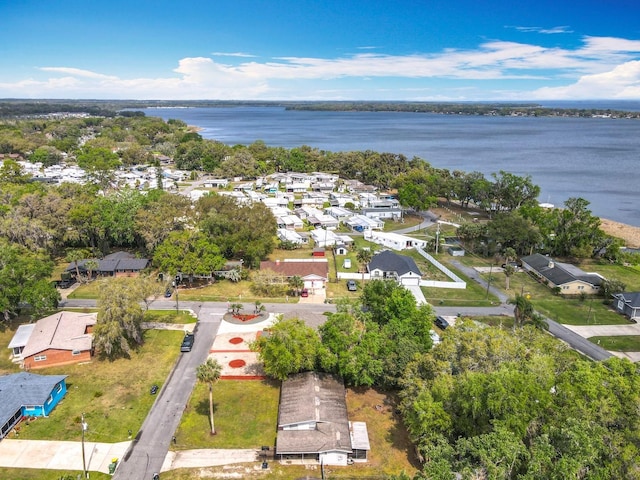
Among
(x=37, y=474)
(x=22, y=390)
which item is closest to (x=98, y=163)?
(x=22, y=390)

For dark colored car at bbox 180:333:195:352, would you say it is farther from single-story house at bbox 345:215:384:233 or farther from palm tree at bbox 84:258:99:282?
single-story house at bbox 345:215:384:233

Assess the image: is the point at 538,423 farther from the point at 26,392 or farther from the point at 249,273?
the point at 249,273

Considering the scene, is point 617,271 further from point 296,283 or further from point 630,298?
point 296,283

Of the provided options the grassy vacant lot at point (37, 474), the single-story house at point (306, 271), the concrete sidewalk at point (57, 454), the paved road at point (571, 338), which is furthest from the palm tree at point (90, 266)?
the paved road at point (571, 338)

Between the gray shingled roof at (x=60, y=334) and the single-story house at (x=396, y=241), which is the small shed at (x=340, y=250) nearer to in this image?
the single-story house at (x=396, y=241)

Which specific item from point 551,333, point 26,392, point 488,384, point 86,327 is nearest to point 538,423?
point 488,384

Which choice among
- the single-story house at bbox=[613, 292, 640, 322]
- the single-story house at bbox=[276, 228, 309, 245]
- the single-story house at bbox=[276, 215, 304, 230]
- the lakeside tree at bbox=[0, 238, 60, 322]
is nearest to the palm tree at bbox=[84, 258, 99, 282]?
the lakeside tree at bbox=[0, 238, 60, 322]
